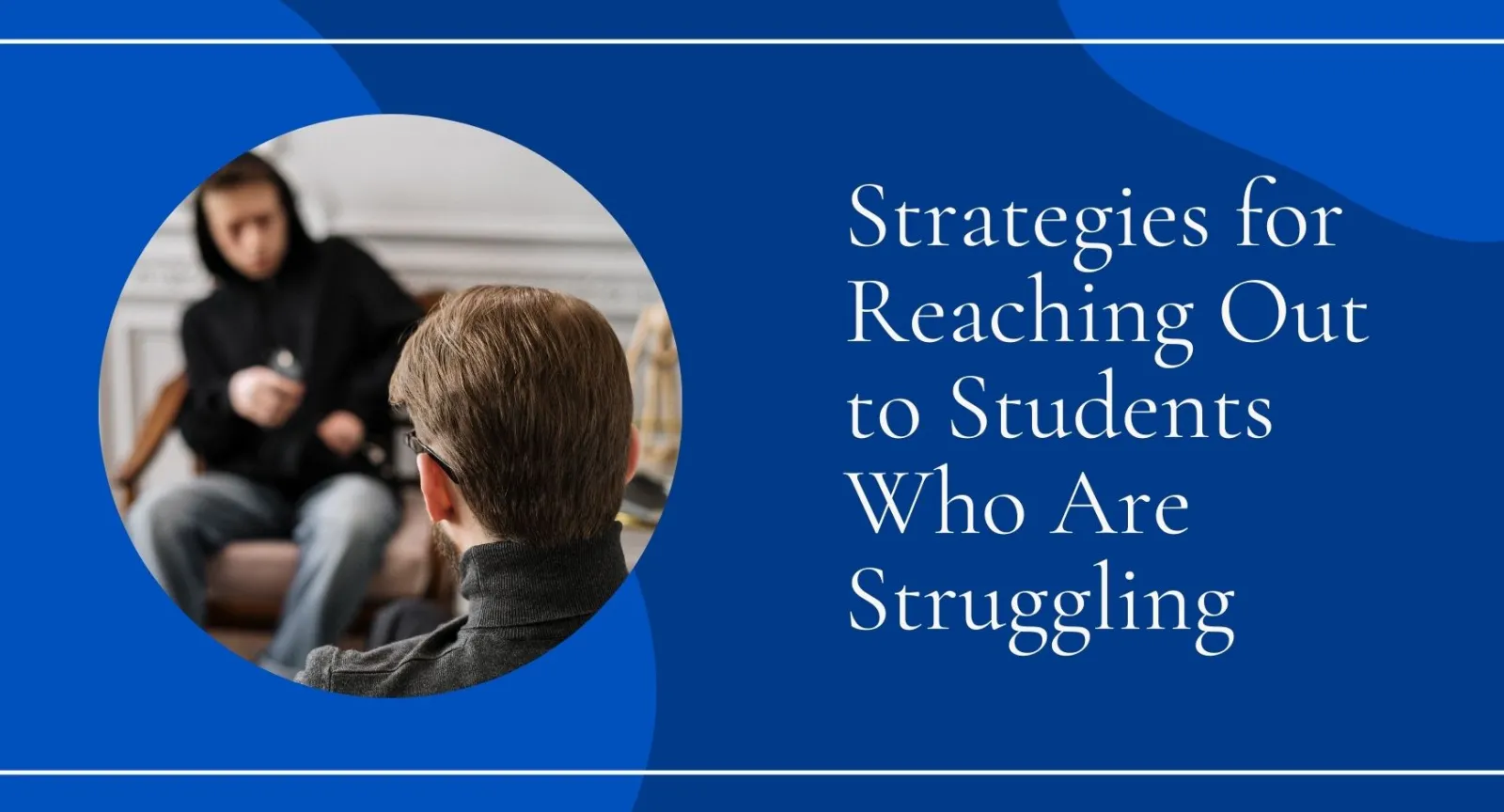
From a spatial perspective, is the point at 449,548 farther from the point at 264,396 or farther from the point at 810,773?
the point at 264,396

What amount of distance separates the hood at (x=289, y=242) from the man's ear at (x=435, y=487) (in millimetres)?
982

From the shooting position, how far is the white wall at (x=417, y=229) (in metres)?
2.35

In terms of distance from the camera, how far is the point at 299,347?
Result: 2059mm

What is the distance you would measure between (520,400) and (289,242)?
1.05m

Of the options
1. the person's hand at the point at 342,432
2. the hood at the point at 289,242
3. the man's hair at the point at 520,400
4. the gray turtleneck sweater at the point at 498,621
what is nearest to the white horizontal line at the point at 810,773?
the gray turtleneck sweater at the point at 498,621

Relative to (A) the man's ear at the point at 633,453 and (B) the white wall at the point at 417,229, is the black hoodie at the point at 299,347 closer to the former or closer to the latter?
(B) the white wall at the point at 417,229

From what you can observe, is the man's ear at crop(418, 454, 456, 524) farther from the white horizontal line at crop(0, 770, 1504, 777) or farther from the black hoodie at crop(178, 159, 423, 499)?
the black hoodie at crop(178, 159, 423, 499)

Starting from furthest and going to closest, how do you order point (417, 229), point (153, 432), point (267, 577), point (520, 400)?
point (417, 229)
point (153, 432)
point (267, 577)
point (520, 400)

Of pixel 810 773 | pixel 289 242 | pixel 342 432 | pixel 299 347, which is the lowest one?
pixel 810 773

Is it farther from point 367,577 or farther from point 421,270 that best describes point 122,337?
point 367,577

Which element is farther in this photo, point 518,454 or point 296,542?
point 296,542

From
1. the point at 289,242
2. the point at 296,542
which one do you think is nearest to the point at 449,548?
the point at 296,542

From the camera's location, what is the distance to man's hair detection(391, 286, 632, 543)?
1.17m
